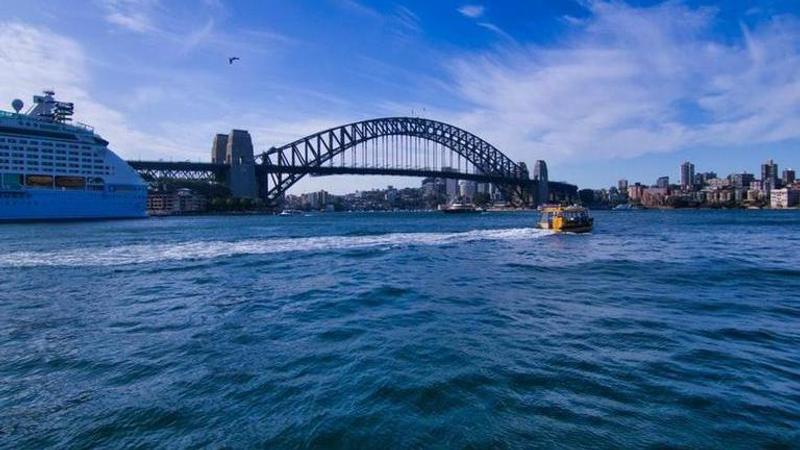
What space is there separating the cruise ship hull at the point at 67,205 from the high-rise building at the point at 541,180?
104706 millimetres

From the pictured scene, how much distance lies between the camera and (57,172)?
209 ft

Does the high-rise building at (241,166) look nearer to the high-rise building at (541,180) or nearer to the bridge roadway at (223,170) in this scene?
the bridge roadway at (223,170)

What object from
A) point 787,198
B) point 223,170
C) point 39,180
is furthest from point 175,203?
point 787,198

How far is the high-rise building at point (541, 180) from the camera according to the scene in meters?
141

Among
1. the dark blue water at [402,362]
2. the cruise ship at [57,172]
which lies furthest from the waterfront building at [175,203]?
the dark blue water at [402,362]

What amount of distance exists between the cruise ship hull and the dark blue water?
54.6 m

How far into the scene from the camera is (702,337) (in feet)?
26.1

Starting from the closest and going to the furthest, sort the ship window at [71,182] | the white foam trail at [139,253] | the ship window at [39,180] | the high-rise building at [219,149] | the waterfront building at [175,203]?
the white foam trail at [139,253]
the ship window at [39,180]
the ship window at [71,182]
the waterfront building at [175,203]
the high-rise building at [219,149]

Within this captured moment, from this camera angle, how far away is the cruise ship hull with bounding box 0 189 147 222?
57.3 meters

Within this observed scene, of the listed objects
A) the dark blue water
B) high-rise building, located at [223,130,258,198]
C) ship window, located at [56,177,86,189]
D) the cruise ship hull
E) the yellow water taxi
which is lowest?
the dark blue water

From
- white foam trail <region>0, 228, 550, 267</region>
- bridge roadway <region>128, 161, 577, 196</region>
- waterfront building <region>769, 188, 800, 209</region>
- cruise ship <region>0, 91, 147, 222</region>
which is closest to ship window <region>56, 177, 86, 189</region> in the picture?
cruise ship <region>0, 91, 147, 222</region>

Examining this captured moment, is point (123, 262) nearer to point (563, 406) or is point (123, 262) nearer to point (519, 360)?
point (519, 360)

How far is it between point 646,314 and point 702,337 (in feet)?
5.56

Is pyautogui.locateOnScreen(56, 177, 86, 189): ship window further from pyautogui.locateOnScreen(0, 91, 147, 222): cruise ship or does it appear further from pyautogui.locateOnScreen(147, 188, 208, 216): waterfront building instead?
pyautogui.locateOnScreen(147, 188, 208, 216): waterfront building
